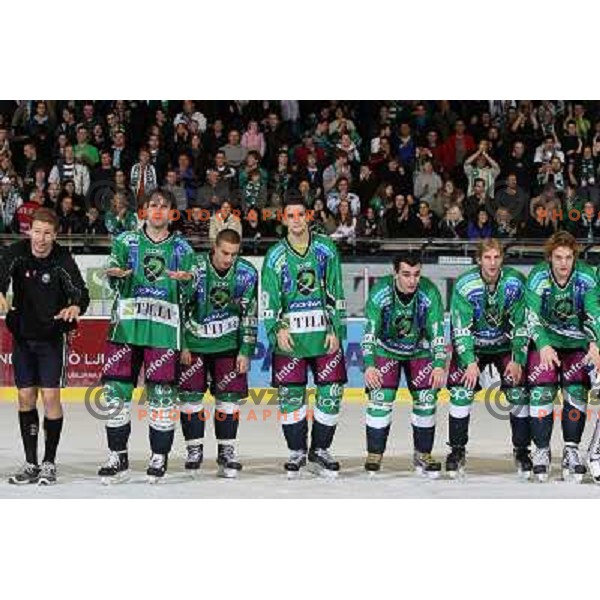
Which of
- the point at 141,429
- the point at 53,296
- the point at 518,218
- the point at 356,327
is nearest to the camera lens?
the point at 53,296

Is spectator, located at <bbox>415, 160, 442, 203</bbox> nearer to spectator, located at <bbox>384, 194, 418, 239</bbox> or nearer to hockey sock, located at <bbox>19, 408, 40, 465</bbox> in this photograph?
spectator, located at <bbox>384, 194, 418, 239</bbox>

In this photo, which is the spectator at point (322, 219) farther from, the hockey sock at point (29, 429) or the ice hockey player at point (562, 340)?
the hockey sock at point (29, 429)

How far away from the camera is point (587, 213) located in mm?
15539

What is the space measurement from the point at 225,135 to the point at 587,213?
407 centimetres

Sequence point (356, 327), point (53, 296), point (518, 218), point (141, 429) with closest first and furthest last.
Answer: point (53, 296), point (141, 429), point (356, 327), point (518, 218)

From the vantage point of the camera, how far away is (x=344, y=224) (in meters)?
15.2

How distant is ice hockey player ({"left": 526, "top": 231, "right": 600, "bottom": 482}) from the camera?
28.2 feet

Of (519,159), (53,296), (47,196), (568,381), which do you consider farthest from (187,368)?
(519,159)

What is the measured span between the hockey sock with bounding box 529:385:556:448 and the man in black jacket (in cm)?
273

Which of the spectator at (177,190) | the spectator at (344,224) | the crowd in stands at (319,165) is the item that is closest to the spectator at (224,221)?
the crowd in stands at (319,165)

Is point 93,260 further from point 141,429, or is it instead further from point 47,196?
point 141,429

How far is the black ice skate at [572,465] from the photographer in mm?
8664

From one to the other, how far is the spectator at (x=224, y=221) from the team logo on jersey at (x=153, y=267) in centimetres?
554

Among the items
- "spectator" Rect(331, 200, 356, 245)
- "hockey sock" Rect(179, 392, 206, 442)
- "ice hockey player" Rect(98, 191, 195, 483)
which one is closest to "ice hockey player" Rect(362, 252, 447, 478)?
"hockey sock" Rect(179, 392, 206, 442)
